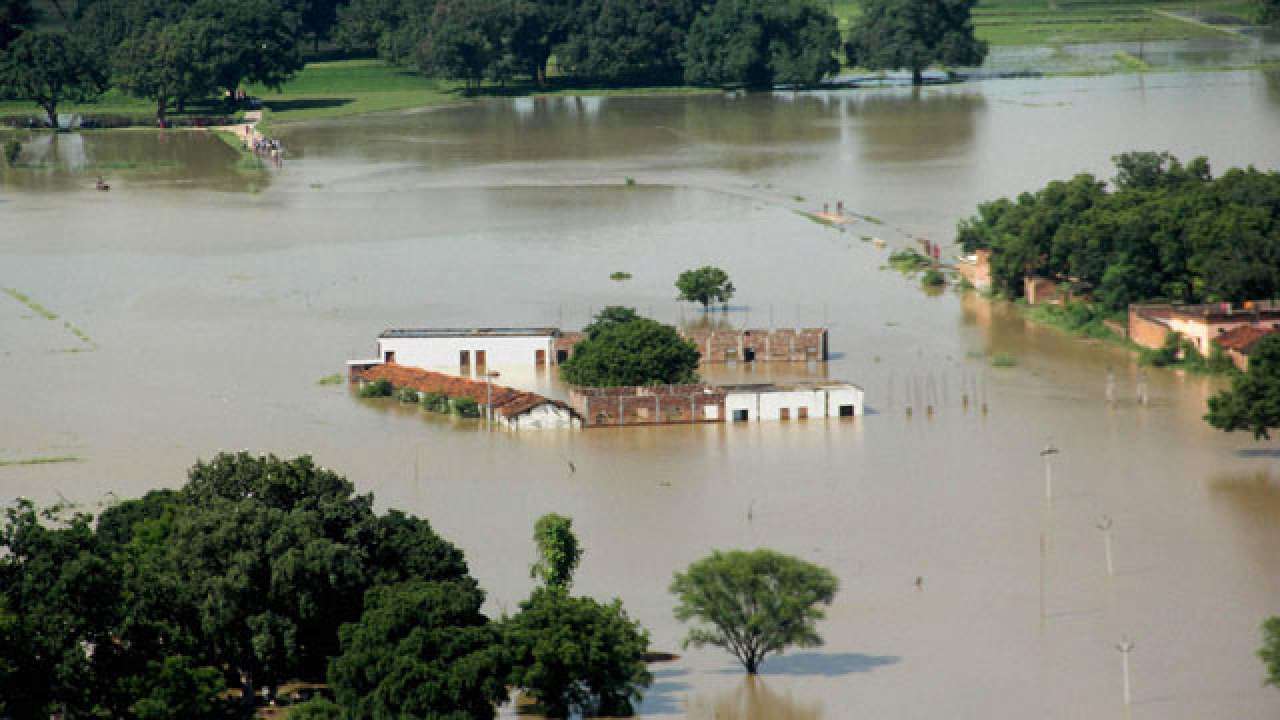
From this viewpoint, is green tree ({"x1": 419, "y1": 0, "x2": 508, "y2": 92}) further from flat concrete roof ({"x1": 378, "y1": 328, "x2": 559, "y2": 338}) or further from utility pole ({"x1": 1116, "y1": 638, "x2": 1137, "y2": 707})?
utility pole ({"x1": 1116, "y1": 638, "x2": 1137, "y2": 707})

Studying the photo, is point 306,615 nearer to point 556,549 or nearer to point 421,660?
point 421,660

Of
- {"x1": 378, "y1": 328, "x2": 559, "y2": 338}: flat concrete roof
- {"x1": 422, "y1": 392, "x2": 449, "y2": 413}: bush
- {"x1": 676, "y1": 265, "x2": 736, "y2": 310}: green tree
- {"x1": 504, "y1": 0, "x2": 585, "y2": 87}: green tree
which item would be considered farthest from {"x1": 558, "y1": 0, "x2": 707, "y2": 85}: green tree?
{"x1": 422, "y1": 392, "x2": 449, "y2": 413}: bush

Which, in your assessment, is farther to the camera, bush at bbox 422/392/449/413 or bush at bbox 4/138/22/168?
bush at bbox 4/138/22/168

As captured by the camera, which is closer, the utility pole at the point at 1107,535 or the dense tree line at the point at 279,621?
the dense tree line at the point at 279,621

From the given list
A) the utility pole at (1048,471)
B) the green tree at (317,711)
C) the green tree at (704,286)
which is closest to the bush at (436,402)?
the green tree at (704,286)

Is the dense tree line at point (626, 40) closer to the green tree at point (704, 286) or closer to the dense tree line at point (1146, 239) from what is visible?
the dense tree line at point (1146, 239)

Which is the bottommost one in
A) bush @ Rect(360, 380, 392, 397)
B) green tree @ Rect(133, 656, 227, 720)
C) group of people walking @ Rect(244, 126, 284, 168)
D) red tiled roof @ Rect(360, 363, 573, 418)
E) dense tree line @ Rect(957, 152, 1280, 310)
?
bush @ Rect(360, 380, 392, 397)
